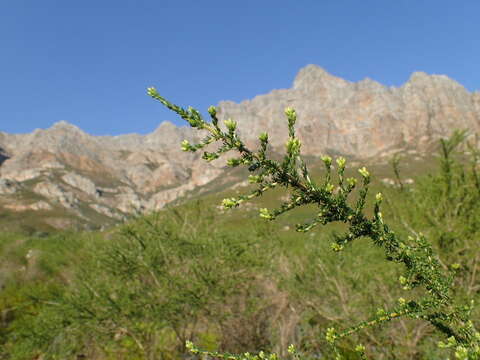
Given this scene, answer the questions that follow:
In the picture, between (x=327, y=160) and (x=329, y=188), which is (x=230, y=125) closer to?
(x=327, y=160)

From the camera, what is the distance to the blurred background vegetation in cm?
1174

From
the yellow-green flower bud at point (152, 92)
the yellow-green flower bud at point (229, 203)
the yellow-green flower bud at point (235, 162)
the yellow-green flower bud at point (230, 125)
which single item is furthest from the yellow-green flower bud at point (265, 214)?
the yellow-green flower bud at point (152, 92)

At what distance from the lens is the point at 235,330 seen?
1534 centimetres

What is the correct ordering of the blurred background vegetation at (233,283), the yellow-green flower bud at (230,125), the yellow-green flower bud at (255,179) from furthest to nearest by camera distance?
the blurred background vegetation at (233,283), the yellow-green flower bud at (255,179), the yellow-green flower bud at (230,125)

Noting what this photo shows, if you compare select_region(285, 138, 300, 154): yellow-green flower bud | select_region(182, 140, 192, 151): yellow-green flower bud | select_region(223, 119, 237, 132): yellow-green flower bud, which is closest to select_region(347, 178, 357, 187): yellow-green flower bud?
select_region(285, 138, 300, 154): yellow-green flower bud

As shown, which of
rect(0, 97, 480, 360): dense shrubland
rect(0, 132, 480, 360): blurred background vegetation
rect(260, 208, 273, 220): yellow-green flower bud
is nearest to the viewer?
rect(260, 208, 273, 220): yellow-green flower bud

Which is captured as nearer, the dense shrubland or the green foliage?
the green foliage

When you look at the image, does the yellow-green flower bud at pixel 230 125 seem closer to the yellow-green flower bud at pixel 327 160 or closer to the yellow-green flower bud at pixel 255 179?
the yellow-green flower bud at pixel 255 179

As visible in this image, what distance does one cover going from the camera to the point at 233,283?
14.5 m

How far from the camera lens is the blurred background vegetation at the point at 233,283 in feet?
38.5

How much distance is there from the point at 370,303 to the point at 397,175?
5.08 meters

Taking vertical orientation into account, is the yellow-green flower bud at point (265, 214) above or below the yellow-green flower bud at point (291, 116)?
below

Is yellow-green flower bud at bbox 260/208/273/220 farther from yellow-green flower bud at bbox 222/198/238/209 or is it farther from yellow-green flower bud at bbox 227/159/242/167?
yellow-green flower bud at bbox 227/159/242/167

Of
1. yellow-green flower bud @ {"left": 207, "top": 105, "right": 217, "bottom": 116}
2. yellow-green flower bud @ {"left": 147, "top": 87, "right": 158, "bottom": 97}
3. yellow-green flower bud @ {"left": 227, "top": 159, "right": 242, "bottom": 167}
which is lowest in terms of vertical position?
yellow-green flower bud @ {"left": 227, "top": 159, "right": 242, "bottom": 167}
